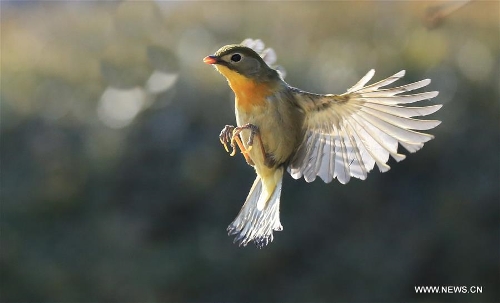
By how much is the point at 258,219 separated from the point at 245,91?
482mm

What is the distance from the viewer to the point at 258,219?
2.99 metres

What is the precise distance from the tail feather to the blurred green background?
355cm

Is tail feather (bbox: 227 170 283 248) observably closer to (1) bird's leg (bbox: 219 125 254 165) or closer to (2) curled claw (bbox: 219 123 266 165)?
(2) curled claw (bbox: 219 123 266 165)

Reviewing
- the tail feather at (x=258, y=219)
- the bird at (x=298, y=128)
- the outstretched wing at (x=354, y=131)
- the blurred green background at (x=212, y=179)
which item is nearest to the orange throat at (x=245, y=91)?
the bird at (x=298, y=128)

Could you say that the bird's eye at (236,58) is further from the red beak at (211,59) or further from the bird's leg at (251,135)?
the bird's leg at (251,135)

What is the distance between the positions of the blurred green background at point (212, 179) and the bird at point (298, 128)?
3734mm

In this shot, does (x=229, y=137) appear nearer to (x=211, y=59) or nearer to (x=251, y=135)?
(x=251, y=135)

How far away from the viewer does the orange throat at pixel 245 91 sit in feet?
9.05

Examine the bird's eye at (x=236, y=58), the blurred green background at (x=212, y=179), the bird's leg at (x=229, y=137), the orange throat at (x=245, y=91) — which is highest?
the blurred green background at (x=212, y=179)

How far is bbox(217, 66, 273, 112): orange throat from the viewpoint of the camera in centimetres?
276

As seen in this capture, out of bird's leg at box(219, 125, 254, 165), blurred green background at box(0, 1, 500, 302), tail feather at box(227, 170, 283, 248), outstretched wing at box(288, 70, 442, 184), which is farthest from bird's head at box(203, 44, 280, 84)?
blurred green background at box(0, 1, 500, 302)

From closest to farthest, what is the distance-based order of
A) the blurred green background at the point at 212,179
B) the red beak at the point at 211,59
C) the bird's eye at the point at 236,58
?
the red beak at the point at 211,59
the bird's eye at the point at 236,58
the blurred green background at the point at 212,179

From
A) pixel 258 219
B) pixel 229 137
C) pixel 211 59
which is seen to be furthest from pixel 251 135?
pixel 258 219

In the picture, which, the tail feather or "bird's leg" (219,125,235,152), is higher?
"bird's leg" (219,125,235,152)
